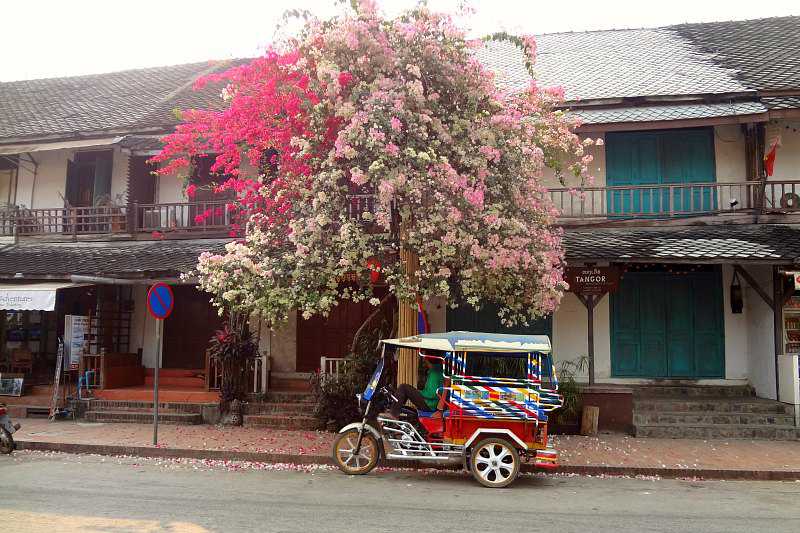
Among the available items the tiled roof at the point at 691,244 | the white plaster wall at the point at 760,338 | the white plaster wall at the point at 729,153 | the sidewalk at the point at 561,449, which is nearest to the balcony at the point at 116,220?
the sidewalk at the point at 561,449

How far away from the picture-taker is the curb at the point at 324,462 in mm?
9172

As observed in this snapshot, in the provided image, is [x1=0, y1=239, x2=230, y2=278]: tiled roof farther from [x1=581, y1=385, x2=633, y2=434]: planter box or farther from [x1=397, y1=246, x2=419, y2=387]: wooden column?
[x1=581, y1=385, x2=633, y2=434]: planter box

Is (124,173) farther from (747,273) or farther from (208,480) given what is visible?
(747,273)

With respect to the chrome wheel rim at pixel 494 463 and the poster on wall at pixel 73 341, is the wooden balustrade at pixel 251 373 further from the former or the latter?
the chrome wheel rim at pixel 494 463

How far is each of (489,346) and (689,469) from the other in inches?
138

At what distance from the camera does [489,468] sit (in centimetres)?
832

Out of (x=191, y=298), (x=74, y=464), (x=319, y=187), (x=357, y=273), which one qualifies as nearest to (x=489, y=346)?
(x=357, y=273)

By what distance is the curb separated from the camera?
9.17m

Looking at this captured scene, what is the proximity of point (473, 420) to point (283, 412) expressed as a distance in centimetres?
579

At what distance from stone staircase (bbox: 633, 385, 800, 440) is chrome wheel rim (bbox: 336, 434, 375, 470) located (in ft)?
18.1

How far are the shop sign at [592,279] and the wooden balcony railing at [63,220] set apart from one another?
34.4 feet

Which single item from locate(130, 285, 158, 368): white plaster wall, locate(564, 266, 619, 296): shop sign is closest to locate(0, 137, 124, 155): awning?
locate(130, 285, 158, 368): white plaster wall

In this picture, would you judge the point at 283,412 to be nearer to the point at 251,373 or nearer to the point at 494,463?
the point at 251,373

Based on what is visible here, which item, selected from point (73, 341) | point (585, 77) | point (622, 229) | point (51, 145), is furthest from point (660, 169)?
point (51, 145)
